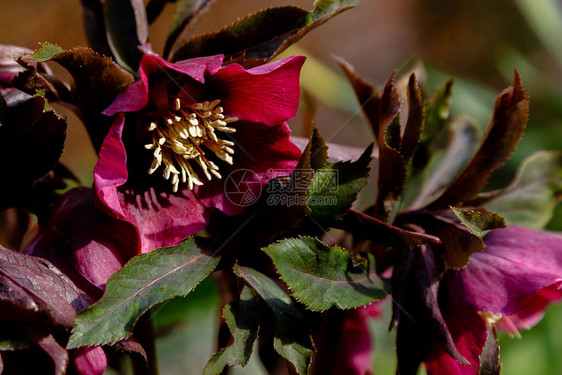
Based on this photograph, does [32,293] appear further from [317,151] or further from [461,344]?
[461,344]

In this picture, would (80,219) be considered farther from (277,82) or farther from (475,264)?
(475,264)

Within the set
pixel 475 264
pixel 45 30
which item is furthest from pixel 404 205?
pixel 45 30

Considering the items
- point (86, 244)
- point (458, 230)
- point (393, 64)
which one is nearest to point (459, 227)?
point (458, 230)

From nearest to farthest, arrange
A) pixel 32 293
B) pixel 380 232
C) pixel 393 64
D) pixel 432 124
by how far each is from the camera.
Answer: pixel 32 293 → pixel 380 232 → pixel 432 124 → pixel 393 64

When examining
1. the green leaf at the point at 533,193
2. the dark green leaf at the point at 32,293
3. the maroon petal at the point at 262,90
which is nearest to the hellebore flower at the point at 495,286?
the green leaf at the point at 533,193

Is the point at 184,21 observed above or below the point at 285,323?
above

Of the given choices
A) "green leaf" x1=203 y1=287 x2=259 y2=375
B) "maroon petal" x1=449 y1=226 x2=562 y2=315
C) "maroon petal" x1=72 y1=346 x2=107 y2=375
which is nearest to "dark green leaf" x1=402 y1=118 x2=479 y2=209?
"maroon petal" x1=449 y1=226 x2=562 y2=315
